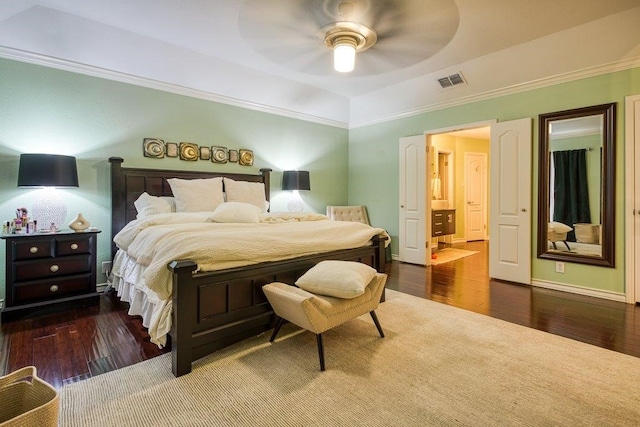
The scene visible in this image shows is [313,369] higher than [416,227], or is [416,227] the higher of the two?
[416,227]

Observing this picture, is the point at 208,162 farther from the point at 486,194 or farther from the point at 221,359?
the point at 486,194

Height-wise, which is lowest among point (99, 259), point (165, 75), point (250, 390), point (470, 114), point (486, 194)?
point (250, 390)

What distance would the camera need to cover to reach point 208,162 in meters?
4.50

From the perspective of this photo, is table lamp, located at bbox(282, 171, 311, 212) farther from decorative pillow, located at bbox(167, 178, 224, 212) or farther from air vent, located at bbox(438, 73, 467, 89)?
air vent, located at bbox(438, 73, 467, 89)

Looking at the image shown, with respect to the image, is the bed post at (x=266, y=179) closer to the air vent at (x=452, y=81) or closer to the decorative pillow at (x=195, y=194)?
the decorative pillow at (x=195, y=194)

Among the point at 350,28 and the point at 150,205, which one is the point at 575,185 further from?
the point at 150,205

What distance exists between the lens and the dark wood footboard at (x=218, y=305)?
1943 mm

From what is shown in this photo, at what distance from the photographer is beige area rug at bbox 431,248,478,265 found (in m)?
5.57

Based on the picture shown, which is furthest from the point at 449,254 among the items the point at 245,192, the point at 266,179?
the point at 245,192

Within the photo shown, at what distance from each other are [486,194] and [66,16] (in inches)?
336

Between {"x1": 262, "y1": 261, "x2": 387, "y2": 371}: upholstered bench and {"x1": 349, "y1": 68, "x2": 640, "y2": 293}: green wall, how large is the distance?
9.57 ft

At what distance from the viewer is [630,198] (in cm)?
335

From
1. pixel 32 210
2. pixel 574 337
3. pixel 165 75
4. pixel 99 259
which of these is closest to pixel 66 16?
pixel 165 75

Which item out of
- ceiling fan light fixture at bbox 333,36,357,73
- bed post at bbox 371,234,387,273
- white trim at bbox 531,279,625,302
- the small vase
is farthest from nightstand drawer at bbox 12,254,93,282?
white trim at bbox 531,279,625,302
